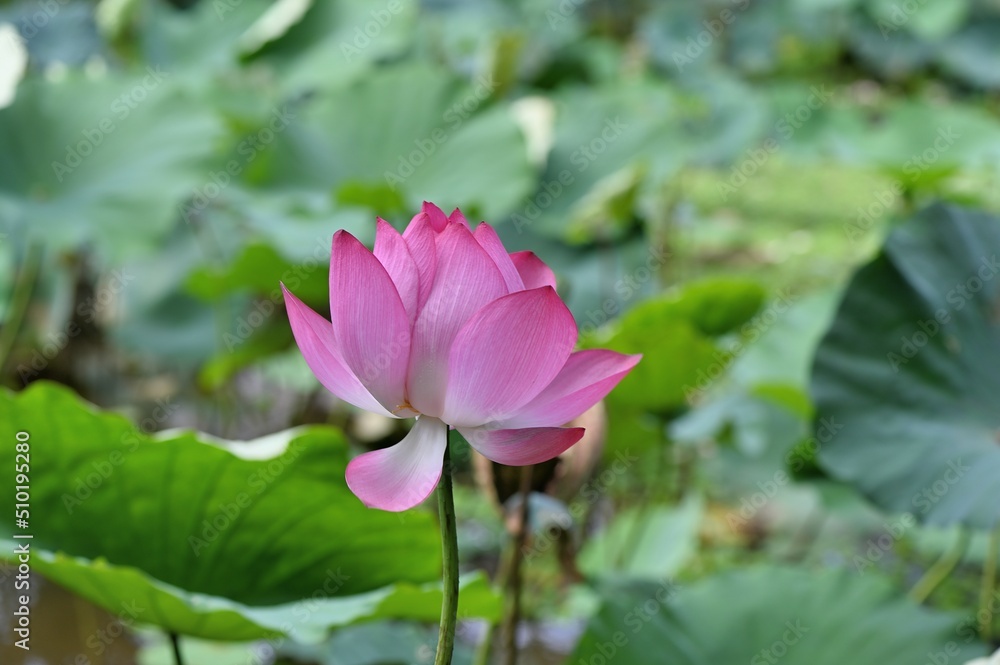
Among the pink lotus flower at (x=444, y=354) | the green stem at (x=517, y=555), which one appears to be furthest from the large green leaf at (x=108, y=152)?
the pink lotus flower at (x=444, y=354)

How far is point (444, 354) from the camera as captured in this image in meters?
0.33

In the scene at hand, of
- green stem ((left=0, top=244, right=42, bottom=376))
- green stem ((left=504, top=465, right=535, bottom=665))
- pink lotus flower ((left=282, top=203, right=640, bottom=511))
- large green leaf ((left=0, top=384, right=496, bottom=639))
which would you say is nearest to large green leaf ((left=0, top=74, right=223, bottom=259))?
green stem ((left=0, top=244, right=42, bottom=376))

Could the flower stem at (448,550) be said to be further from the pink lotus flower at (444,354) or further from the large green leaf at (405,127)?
the large green leaf at (405,127)

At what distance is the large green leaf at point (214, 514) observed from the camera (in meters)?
0.61

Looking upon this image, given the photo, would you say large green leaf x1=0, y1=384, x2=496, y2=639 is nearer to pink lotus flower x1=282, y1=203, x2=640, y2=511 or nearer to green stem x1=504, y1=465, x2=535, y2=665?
green stem x1=504, y1=465, x2=535, y2=665

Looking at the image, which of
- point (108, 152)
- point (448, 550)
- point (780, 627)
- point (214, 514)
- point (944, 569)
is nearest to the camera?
point (448, 550)

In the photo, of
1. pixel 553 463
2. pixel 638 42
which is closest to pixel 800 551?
pixel 553 463

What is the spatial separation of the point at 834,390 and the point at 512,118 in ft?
2.66

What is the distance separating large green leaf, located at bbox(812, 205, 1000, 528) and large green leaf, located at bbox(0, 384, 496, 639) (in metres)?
0.40

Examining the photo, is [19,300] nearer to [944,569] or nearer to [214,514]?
[214,514]

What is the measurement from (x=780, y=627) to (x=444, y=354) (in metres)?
0.58

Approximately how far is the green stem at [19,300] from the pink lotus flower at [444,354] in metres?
1.30

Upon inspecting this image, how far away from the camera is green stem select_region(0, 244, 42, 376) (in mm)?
1486

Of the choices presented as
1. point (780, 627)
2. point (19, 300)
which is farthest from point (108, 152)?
point (780, 627)
